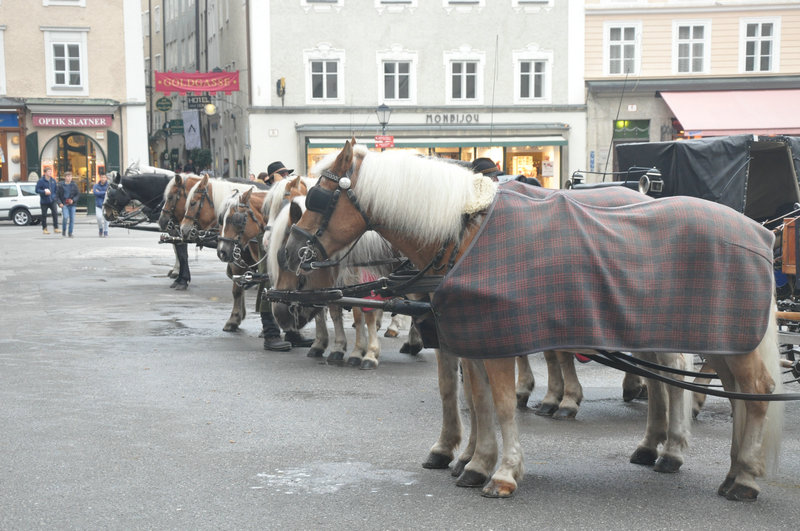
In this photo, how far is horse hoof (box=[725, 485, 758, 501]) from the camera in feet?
17.7

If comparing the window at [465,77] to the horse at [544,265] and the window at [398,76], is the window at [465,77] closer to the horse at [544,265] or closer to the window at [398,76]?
the window at [398,76]

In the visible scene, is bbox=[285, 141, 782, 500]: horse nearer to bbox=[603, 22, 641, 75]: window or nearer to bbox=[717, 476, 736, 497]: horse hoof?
bbox=[717, 476, 736, 497]: horse hoof

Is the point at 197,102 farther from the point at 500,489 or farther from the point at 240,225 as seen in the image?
the point at 500,489

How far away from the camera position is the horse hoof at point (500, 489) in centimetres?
543

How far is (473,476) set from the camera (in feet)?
18.7

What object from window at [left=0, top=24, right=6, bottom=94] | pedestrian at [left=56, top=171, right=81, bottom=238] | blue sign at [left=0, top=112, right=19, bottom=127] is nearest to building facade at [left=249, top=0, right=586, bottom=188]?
pedestrian at [left=56, top=171, right=81, bottom=238]

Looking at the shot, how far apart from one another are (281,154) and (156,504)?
33.2 meters

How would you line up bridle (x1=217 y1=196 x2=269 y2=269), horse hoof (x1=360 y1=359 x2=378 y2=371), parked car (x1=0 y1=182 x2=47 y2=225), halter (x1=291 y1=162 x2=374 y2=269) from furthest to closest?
parked car (x1=0 y1=182 x2=47 y2=225) < bridle (x1=217 y1=196 x2=269 y2=269) < horse hoof (x1=360 y1=359 x2=378 y2=371) < halter (x1=291 y1=162 x2=374 y2=269)

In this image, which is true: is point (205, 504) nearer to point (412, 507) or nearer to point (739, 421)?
A: point (412, 507)

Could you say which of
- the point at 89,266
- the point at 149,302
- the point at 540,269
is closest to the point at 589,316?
the point at 540,269

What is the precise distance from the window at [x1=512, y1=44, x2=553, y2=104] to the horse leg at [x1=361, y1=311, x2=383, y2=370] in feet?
97.1

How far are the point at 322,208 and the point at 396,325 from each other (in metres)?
6.98

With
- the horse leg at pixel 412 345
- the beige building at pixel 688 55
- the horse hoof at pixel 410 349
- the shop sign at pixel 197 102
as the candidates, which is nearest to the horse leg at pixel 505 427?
the horse leg at pixel 412 345

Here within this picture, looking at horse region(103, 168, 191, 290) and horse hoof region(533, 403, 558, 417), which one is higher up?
horse region(103, 168, 191, 290)
